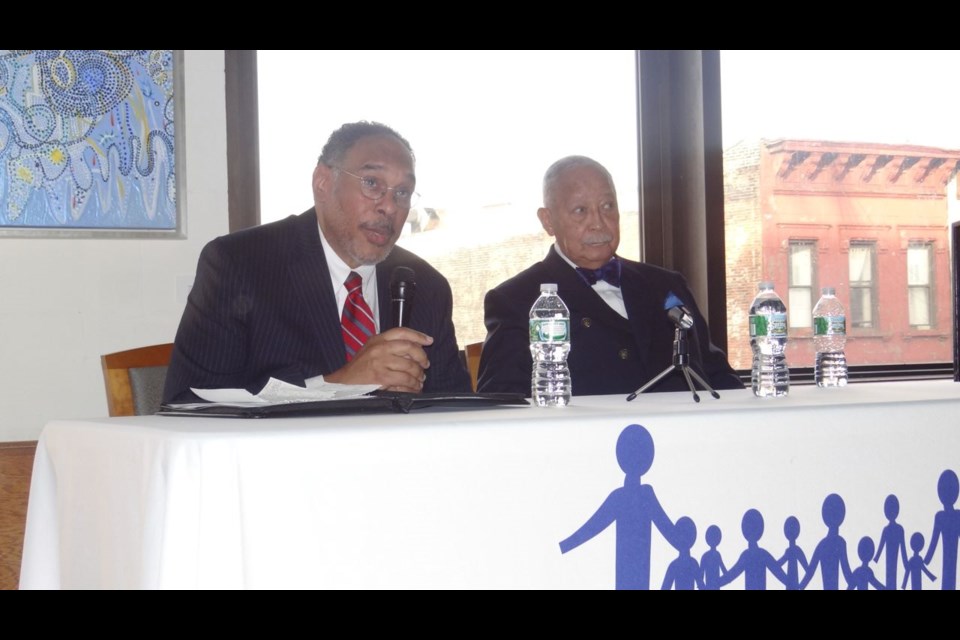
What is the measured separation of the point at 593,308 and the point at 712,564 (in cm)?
131

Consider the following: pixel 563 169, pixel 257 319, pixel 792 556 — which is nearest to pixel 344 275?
pixel 257 319

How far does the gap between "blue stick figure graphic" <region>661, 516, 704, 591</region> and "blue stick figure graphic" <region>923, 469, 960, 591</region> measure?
0.46 meters

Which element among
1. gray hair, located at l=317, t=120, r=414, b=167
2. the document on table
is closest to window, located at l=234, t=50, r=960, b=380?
gray hair, located at l=317, t=120, r=414, b=167

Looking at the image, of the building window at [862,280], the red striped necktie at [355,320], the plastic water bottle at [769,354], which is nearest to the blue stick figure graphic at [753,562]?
the plastic water bottle at [769,354]

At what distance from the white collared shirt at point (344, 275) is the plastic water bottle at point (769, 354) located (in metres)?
0.92

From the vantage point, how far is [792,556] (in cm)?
164

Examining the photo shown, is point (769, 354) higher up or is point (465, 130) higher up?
point (465, 130)

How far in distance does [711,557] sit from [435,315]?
124cm

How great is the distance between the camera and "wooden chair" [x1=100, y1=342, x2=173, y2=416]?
2.44m

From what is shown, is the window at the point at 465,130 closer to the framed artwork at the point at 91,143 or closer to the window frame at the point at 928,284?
the framed artwork at the point at 91,143

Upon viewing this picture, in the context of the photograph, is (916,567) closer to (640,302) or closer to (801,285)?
(640,302)

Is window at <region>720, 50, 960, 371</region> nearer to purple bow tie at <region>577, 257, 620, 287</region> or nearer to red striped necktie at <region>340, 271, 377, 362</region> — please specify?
purple bow tie at <region>577, 257, 620, 287</region>
